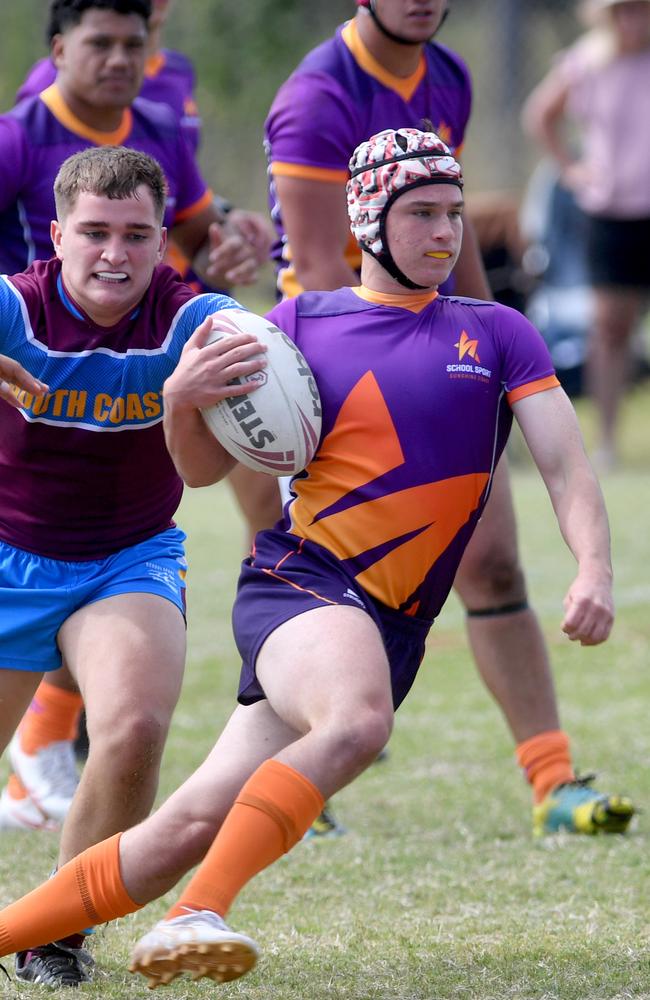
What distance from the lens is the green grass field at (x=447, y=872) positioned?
3.47m

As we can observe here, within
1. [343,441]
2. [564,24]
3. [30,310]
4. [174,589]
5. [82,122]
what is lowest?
[174,589]

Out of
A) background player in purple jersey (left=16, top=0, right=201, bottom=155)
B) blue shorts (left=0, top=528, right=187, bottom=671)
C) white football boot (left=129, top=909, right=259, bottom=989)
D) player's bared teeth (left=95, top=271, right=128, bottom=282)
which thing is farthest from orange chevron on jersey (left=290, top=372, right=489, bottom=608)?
background player in purple jersey (left=16, top=0, right=201, bottom=155)

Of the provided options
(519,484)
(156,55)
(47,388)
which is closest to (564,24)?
(519,484)

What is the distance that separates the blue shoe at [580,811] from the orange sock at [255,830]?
178 cm

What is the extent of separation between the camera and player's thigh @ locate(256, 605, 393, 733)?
10.3 ft

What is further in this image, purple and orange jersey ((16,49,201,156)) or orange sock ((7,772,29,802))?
purple and orange jersey ((16,49,201,156))

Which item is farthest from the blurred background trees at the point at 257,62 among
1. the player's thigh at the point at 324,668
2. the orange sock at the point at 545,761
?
the player's thigh at the point at 324,668

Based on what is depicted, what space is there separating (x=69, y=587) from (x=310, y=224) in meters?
1.46

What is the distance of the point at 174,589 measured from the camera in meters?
3.74

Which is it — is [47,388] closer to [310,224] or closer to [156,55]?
[310,224]

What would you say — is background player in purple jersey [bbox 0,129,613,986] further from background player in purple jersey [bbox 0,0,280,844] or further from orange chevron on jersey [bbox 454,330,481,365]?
background player in purple jersey [bbox 0,0,280,844]

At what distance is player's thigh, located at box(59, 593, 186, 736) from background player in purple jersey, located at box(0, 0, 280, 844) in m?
1.33

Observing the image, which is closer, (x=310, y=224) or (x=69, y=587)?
(x=69, y=587)

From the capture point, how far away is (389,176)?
3.51 meters
